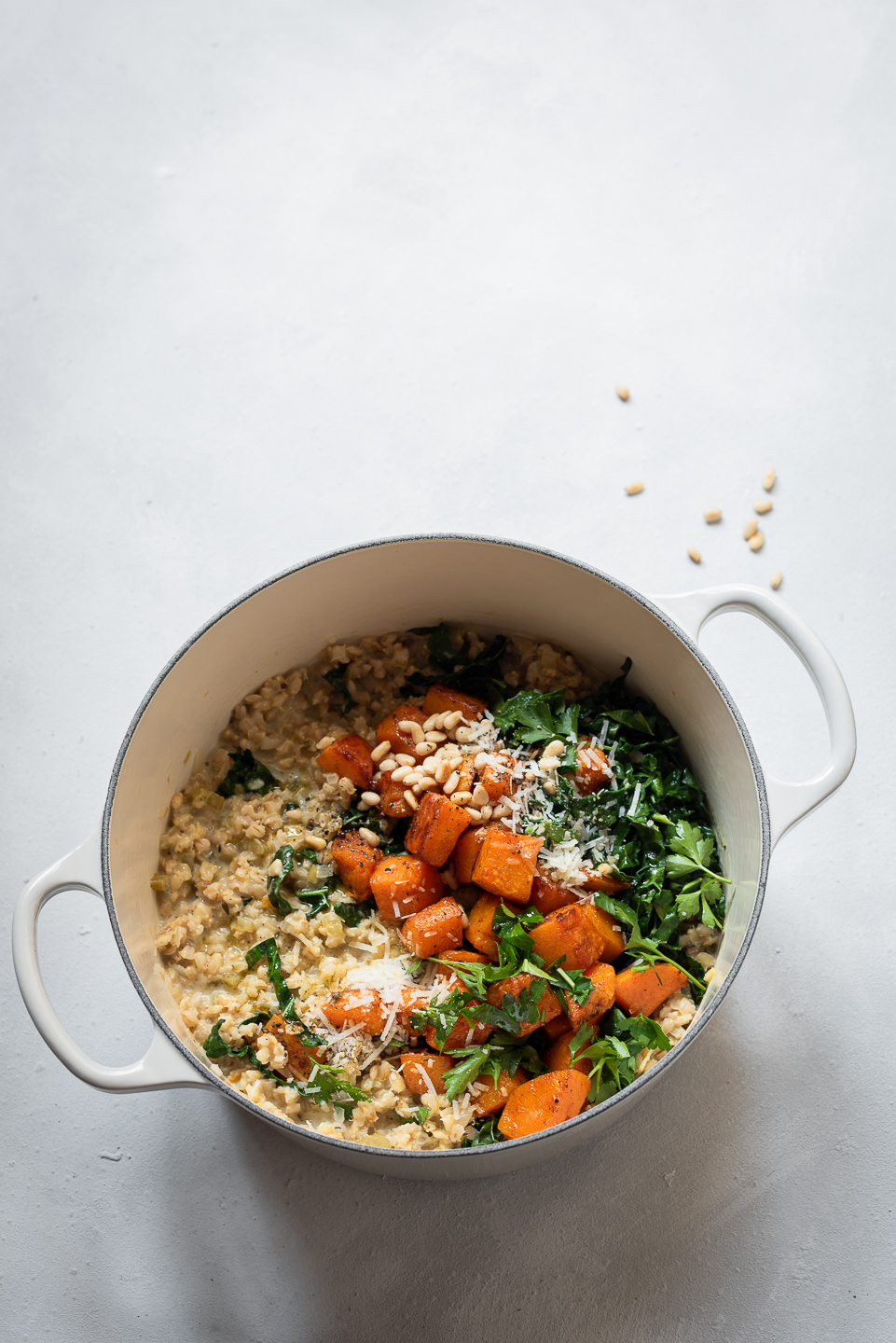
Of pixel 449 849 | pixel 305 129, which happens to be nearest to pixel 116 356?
pixel 305 129

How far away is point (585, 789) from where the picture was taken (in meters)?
2.35

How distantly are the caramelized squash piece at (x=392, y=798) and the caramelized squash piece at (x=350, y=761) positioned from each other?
4cm

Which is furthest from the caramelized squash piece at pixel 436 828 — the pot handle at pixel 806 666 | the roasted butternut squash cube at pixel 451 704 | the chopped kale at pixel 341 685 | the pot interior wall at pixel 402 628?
the pot handle at pixel 806 666

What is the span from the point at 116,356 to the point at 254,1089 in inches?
81.2

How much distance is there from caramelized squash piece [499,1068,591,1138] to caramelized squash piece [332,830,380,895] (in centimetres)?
55

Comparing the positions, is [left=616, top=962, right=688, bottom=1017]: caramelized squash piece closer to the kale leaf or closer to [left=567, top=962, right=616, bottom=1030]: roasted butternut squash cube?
[left=567, top=962, right=616, bottom=1030]: roasted butternut squash cube

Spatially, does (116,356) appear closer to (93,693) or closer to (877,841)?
(93,693)

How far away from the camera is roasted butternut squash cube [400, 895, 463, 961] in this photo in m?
2.21

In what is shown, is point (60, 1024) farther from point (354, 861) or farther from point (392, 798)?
point (392, 798)

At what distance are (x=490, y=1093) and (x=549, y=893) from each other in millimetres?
411

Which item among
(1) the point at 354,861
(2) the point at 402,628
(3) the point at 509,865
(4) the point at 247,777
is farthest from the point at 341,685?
(3) the point at 509,865

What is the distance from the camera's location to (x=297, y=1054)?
214 cm

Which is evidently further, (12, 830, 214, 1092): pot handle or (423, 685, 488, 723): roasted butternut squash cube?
(423, 685, 488, 723): roasted butternut squash cube

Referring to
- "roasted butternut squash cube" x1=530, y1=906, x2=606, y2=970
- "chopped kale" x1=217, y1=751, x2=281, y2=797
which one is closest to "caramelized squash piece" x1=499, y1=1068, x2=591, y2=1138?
"roasted butternut squash cube" x1=530, y1=906, x2=606, y2=970
